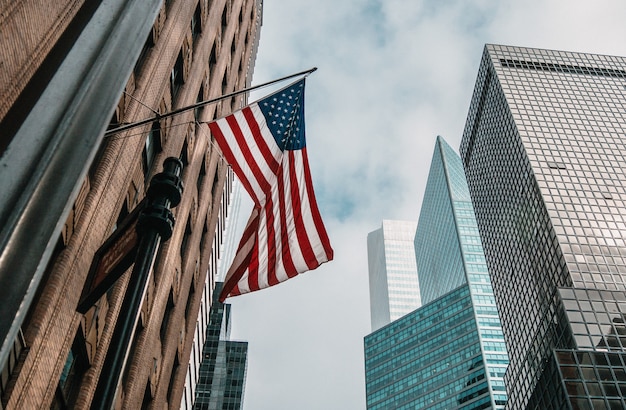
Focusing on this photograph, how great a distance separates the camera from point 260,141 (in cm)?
1352

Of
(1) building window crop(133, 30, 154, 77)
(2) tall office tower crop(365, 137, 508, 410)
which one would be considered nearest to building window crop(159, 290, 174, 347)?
(1) building window crop(133, 30, 154, 77)

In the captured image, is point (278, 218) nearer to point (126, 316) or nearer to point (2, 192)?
point (126, 316)

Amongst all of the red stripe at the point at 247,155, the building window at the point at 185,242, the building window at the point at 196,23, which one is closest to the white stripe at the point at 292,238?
the red stripe at the point at 247,155

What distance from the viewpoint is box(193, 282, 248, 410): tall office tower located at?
11431 cm

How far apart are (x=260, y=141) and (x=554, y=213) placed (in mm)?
80293

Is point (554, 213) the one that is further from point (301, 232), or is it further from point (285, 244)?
point (285, 244)

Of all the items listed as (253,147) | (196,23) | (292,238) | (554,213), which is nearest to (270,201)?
(292,238)

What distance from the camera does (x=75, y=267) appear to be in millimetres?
11805

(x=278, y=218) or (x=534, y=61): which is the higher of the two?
(x=534, y=61)

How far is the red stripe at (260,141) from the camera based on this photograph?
13.3 meters

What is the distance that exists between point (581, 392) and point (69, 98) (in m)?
66.7

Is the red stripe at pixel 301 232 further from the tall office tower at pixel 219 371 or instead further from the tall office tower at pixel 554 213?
the tall office tower at pixel 219 371

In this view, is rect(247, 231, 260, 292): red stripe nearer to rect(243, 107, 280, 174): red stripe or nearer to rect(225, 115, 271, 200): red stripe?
rect(225, 115, 271, 200): red stripe

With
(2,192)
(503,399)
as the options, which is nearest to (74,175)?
(2,192)
